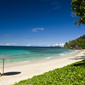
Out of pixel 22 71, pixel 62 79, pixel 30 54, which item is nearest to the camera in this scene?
pixel 62 79

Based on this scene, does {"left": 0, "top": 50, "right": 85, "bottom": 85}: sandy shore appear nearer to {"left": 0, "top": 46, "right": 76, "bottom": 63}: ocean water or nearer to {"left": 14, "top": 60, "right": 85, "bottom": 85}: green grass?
{"left": 0, "top": 46, "right": 76, "bottom": 63}: ocean water

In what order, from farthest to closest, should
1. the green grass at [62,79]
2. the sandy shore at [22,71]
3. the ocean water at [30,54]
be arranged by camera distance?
the ocean water at [30,54] → the sandy shore at [22,71] → the green grass at [62,79]

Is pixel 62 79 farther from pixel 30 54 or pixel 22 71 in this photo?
pixel 30 54

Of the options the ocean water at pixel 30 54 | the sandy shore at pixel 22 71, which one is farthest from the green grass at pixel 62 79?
the ocean water at pixel 30 54

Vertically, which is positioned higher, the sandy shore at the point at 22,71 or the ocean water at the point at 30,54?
the sandy shore at the point at 22,71

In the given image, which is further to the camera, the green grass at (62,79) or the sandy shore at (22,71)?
the sandy shore at (22,71)

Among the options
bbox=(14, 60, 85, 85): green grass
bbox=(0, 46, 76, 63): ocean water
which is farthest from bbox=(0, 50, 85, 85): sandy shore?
bbox=(14, 60, 85, 85): green grass

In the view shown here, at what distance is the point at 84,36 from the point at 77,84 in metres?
160

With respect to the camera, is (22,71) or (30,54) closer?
(22,71)

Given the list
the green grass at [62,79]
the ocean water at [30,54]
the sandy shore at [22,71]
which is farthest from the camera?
the ocean water at [30,54]

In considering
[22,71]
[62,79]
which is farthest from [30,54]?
[62,79]

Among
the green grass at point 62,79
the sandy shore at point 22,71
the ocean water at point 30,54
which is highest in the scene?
the green grass at point 62,79

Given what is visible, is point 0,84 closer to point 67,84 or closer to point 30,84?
point 30,84

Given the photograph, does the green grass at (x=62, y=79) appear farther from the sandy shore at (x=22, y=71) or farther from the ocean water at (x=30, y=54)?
the ocean water at (x=30, y=54)
